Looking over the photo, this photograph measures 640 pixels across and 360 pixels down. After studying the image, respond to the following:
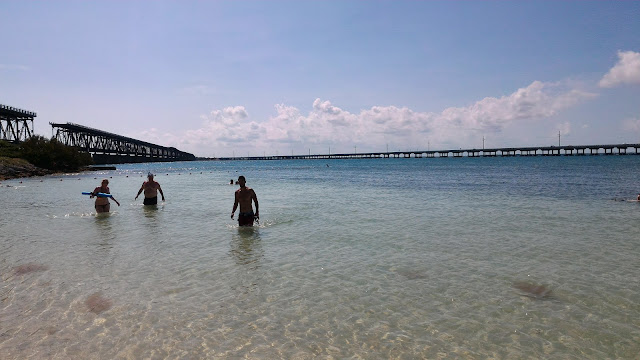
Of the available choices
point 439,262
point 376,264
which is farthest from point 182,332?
point 439,262

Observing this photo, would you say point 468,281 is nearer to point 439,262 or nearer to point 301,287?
point 439,262

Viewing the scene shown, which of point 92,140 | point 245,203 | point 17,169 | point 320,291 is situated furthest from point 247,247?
point 92,140

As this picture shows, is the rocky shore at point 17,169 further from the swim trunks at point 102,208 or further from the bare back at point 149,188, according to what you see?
the swim trunks at point 102,208

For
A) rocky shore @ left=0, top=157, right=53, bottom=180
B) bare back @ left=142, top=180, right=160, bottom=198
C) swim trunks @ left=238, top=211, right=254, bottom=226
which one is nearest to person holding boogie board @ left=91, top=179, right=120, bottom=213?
bare back @ left=142, top=180, right=160, bottom=198

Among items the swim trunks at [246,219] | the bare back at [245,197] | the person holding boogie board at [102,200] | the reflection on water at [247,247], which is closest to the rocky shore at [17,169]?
the person holding boogie board at [102,200]

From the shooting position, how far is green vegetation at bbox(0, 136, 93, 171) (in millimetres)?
70625

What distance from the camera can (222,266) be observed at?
9.06 m

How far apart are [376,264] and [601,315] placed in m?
4.44

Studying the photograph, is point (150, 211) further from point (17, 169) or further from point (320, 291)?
point (17, 169)

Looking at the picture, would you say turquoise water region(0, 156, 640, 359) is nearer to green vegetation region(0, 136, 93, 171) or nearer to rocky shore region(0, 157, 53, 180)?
rocky shore region(0, 157, 53, 180)

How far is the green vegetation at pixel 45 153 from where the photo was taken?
7062 centimetres

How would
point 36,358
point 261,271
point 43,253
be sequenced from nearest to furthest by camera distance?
point 36,358, point 261,271, point 43,253

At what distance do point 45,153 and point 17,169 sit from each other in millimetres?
13004

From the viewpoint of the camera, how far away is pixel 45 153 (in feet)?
237
